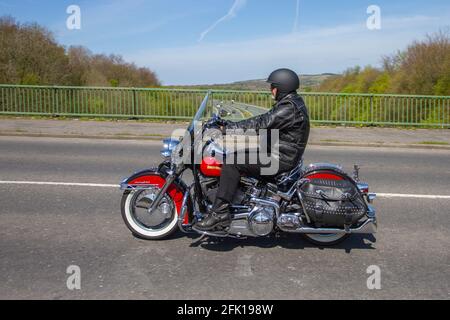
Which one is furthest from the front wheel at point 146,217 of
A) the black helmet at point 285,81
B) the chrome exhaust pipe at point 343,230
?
the black helmet at point 285,81

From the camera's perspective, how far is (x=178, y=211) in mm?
5402

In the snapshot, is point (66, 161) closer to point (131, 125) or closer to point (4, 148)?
point (4, 148)

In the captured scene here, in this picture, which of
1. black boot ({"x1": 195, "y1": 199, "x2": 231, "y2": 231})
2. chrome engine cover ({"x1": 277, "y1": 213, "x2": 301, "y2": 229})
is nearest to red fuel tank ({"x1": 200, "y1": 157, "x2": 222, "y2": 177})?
black boot ({"x1": 195, "y1": 199, "x2": 231, "y2": 231})

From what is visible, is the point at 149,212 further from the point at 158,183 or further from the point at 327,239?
the point at 327,239

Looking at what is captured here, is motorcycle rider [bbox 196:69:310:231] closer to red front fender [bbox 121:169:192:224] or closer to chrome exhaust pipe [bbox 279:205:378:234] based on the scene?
red front fender [bbox 121:169:192:224]

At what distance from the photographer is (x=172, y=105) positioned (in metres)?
17.9

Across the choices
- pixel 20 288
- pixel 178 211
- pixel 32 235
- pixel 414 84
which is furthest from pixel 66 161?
pixel 414 84

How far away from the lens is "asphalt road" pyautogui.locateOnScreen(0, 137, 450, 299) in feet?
13.9

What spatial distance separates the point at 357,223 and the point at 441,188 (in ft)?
12.4

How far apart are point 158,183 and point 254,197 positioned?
1047 mm

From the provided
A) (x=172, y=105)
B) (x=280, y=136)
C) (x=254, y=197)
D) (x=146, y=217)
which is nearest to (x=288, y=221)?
(x=254, y=197)

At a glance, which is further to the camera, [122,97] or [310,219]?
[122,97]

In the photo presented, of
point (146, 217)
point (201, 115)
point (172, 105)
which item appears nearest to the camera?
point (201, 115)

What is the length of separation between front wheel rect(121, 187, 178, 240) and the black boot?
49cm
